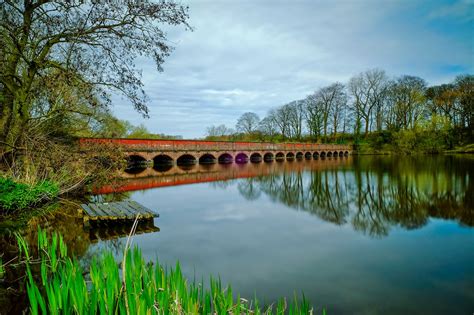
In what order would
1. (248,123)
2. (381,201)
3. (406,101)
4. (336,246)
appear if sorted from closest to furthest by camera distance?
(336,246)
(381,201)
(406,101)
(248,123)

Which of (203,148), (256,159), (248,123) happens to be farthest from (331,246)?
(248,123)

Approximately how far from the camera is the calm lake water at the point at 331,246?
3.47m

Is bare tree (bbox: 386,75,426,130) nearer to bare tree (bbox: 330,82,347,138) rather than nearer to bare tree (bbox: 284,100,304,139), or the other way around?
bare tree (bbox: 330,82,347,138)

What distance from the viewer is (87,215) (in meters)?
6.03

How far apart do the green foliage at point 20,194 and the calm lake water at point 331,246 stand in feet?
5.88

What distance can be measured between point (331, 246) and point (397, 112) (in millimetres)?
43759

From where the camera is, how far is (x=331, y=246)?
5309mm

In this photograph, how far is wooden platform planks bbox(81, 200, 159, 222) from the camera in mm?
5895

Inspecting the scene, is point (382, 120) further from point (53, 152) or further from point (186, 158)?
point (53, 152)

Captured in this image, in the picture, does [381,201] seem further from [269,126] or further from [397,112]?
[269,126]

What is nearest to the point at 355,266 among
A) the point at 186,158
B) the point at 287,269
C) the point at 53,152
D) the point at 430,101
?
the point at 287,269

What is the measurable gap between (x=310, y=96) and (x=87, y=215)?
47213 mm

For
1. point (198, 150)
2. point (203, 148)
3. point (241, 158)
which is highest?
point (203, 148)

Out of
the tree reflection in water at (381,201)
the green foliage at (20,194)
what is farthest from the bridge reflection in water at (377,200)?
the green foliage at (20,194)
